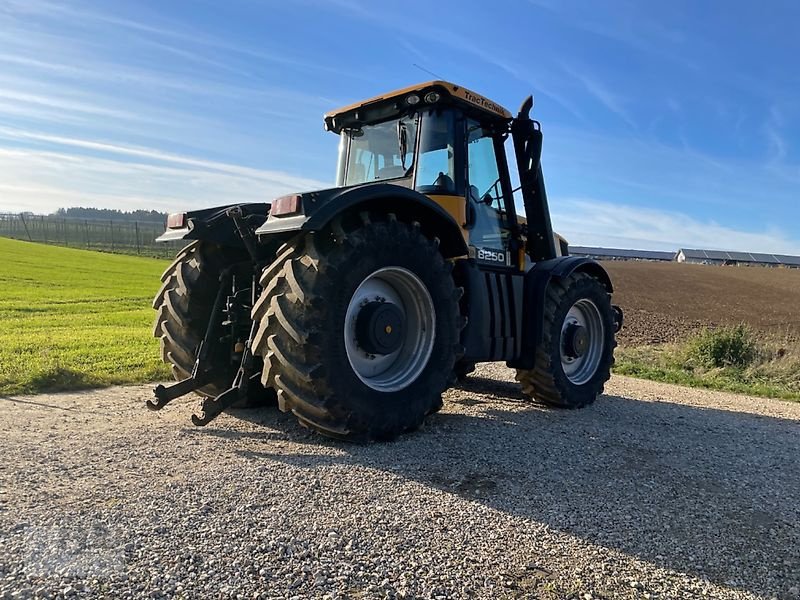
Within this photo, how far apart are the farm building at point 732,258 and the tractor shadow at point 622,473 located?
400ft

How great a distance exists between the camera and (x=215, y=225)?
5.18 m

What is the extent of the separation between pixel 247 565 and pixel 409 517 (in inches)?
36.4

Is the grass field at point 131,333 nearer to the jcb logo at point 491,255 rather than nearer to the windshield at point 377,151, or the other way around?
the windshield at point 377,151

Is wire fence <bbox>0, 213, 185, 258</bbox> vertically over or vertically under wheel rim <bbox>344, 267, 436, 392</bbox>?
over

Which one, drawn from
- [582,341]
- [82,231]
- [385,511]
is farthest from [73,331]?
[82,231]

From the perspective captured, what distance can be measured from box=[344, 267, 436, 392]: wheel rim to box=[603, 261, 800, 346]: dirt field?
1079 centimetres

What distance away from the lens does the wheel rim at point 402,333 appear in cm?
469

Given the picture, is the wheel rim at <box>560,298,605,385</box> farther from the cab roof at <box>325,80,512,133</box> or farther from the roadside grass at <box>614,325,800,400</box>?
the roadside grass at <box>614,325,800,400</box>

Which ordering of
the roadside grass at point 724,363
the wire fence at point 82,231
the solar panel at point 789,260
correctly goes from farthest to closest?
the solar panel at point 789,260
the wire fence at point 82,231
the roadside grass at point 724,363

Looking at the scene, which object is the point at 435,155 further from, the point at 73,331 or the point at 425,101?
the point at 73,331

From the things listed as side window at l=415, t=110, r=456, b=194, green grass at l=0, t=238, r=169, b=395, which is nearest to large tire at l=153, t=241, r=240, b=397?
side window at l=415, t=110, r=456, b=194

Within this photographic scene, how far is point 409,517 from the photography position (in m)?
3.27

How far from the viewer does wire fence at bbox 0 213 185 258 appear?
60.7 meters

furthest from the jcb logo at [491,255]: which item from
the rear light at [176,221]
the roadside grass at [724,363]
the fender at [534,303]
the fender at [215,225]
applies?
the roadside grass at [724,363]
